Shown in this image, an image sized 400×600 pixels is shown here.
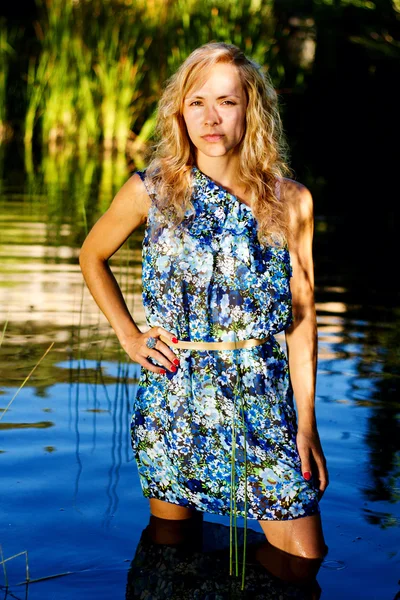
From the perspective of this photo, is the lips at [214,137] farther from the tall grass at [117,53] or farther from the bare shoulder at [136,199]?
the tall grass at [117,53]

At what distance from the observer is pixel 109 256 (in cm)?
327

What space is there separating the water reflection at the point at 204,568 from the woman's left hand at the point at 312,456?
21 cm

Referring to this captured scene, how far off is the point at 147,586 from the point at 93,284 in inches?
31.8

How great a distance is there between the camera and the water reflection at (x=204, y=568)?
312 centimetres

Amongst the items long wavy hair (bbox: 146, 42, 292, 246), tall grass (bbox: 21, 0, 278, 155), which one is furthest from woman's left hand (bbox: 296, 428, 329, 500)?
tall grass (bbox: 21, 0, 278, 155)

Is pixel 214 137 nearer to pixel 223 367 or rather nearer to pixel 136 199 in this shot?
pixel 136 199

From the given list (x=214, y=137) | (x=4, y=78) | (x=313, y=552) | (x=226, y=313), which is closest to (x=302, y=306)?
(x=226, y=313)

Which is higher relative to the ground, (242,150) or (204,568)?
(242,150)

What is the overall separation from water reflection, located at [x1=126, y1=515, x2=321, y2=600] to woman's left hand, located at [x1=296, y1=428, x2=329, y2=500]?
0.68ft

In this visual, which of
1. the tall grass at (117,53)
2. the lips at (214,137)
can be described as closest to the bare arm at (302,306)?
the lips at (214,137)

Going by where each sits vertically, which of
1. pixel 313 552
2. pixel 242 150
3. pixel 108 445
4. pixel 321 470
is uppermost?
pixel 242 150

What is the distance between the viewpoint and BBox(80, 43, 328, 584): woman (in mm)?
3061

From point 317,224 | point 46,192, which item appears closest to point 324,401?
point 317,224

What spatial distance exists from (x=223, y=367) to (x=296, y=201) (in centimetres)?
48
